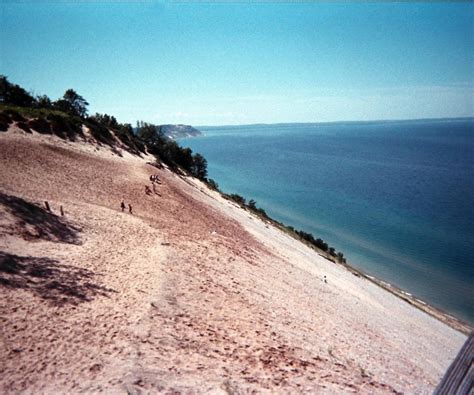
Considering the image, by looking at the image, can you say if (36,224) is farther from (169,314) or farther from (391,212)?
(391,212)

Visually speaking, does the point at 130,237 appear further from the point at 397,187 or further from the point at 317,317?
the point at 397,187

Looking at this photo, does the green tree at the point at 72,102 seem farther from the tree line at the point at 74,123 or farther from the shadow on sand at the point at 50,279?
the shadow on sand at the point at 50,279

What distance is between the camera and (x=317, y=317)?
581 inches

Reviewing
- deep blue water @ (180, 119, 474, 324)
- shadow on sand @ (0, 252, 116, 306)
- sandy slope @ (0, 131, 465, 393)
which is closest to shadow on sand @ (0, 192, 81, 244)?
sandy slope @ (0, 131, 465, 393)

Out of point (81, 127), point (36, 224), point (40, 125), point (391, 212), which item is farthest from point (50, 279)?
point (391, 212)

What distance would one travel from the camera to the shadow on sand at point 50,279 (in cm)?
1018

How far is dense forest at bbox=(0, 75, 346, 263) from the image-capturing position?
3434 cm

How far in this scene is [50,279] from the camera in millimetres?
11117

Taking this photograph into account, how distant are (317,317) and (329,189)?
78.2 metres

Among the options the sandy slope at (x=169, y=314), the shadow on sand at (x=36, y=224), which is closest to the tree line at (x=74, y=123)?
the sandy slope at (x=169, y=314)

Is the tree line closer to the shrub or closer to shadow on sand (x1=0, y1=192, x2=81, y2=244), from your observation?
the shrub

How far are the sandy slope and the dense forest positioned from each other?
12256mm

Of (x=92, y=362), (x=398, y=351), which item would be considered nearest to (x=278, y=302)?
(x=398, y=351)

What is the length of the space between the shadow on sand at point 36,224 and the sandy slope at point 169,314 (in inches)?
4.3
